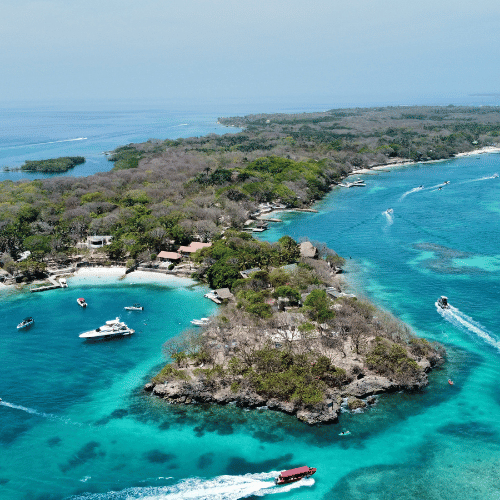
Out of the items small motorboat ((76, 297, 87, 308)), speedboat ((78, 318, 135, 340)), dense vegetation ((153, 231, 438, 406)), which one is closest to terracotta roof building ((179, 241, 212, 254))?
dense vegetation ((153, 231, 438, 406))

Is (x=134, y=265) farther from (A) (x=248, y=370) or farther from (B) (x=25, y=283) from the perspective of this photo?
(A) (x=248, y=370)

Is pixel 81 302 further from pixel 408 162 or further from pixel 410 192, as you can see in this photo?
pixel 408 162

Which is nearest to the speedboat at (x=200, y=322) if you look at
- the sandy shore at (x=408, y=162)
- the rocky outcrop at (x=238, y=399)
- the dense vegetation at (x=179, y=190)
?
the rocky outcrop at (x=238, y=399)

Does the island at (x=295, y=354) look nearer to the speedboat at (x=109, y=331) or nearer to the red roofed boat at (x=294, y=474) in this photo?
the red roofed boat at (x=294, y=474)

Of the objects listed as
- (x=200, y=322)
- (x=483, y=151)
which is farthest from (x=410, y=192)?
(x=483, y=151)

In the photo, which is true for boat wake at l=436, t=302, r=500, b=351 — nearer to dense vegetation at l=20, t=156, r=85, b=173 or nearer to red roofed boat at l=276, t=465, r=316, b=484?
red roofed boat at l=276, t=465, r=316, b=484

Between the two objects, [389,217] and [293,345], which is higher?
[389,217]
